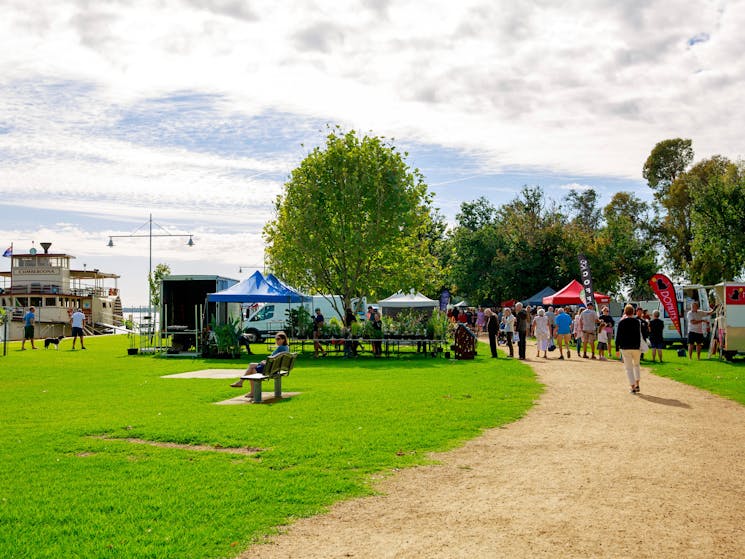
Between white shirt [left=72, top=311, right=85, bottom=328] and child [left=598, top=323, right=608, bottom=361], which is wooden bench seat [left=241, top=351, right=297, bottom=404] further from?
white shirt [left=72, top=311, right=85, bottom=328]

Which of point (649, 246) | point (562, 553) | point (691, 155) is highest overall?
point (691, 155)

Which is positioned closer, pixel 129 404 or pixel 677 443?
pixel 677 443

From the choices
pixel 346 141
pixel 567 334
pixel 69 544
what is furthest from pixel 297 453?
pixel 346 141

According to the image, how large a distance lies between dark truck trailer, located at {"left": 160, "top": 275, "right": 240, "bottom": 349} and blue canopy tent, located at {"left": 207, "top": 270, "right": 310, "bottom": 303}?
2.40ft

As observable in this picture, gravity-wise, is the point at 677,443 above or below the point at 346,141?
below

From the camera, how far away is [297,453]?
8.54 metres

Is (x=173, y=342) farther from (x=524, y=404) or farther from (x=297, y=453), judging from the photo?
(x=297, y=453)

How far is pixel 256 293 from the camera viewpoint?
92.5 feet

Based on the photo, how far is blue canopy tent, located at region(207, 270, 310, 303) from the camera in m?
28.0

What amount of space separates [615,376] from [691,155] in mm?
51162

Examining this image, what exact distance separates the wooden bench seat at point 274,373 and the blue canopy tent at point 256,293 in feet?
44.8

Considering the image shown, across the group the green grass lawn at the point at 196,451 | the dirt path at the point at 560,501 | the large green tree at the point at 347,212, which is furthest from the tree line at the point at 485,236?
the dirt path at the point at 560,501

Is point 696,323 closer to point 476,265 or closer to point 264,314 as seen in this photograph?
point 264,314

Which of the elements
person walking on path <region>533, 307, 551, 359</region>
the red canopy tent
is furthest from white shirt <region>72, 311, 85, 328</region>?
the red canopy tent
